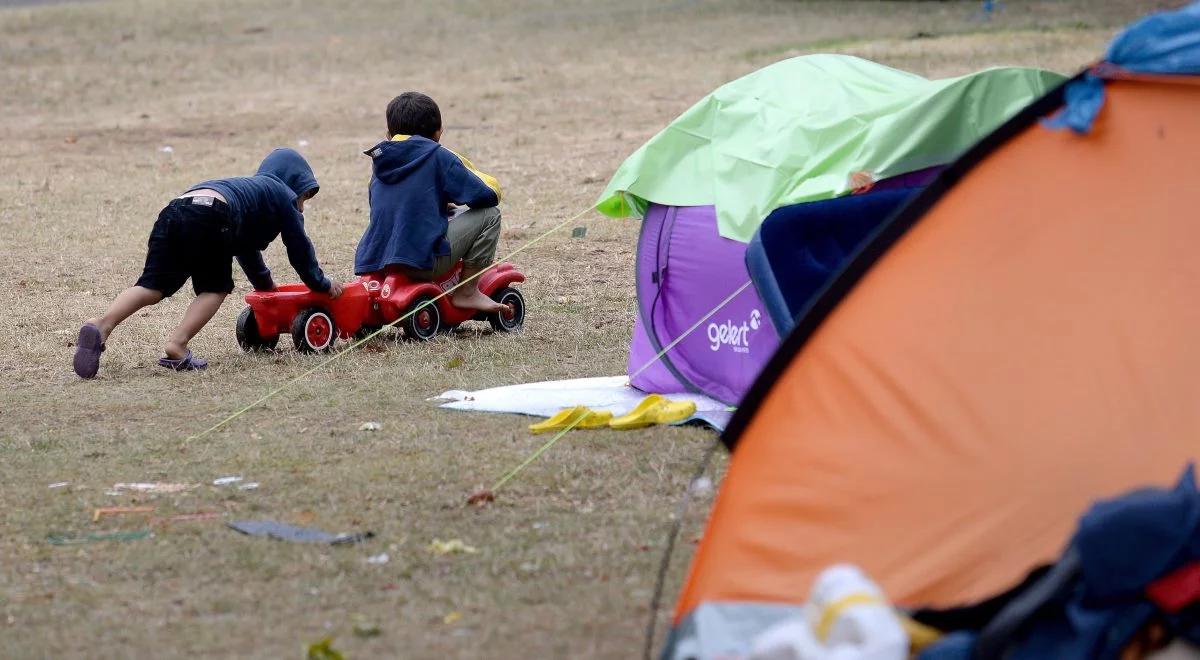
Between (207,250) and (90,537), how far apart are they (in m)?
2.37

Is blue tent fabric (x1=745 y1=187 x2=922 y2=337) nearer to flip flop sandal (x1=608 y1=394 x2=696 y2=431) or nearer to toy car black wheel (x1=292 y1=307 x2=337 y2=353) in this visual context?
flip flop sandal (x1=608 y1=394 x2=696 y2=431)

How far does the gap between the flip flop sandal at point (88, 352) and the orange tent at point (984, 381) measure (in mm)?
3722

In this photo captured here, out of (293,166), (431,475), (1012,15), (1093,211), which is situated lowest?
(1012,15)

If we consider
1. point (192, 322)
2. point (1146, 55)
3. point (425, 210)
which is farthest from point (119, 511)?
point (1146, 55)

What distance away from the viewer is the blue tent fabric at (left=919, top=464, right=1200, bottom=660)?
296cm

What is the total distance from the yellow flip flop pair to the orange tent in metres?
1.79

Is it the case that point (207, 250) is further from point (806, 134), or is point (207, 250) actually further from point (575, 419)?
point (806, 134)

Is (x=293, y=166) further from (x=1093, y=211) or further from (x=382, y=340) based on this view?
(x=1093, y=211)

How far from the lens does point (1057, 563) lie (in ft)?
10.2

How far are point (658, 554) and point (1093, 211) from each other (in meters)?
1.48

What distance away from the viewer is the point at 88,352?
6.52 metres

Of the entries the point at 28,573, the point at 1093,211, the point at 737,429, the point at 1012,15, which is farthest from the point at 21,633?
the point at 1012,15

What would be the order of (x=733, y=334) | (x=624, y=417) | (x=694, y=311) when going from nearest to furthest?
1. (x=624, y=417)
2. (x=733, y=334)
3. (x=694, y=311)

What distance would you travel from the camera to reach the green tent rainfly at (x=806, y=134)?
528 cm
